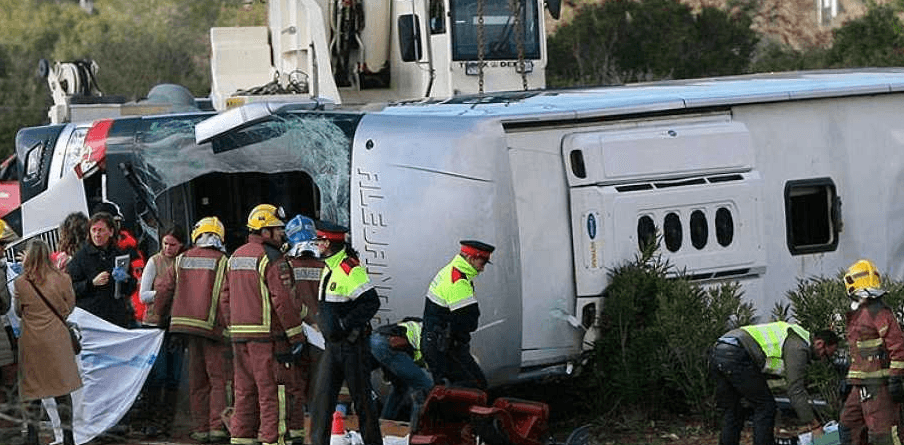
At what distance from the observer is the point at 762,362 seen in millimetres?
11422

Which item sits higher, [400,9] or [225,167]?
[400,9]

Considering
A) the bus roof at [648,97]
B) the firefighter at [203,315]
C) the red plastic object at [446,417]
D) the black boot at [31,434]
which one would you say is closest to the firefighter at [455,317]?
the red plastic object at [446,417]

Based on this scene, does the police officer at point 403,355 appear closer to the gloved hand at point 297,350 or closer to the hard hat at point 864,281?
the gloved hand at point 297,350

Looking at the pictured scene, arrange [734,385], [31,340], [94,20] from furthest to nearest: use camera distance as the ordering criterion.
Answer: [94,20] < [31,340] < [734,385]

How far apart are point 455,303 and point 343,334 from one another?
80 cm

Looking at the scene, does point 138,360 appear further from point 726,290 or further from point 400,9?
point 400,9

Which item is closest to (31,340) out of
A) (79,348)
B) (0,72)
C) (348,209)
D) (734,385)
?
(79,348)

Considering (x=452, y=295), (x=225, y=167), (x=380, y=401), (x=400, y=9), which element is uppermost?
(x=400, y=9)

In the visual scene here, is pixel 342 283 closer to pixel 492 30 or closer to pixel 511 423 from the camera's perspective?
pixel 511 423

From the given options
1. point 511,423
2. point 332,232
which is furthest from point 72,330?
point 511,423

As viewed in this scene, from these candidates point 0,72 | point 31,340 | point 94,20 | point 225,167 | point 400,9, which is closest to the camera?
point 31,340

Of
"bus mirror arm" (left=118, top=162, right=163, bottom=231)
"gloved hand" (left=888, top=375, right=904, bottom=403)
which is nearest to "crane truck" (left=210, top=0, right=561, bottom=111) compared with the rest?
"bus mirror arm" (left=118, top=162, right=163, bottom=231)

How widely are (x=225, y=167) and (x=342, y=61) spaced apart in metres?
4.75

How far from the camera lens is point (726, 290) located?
1343cm
